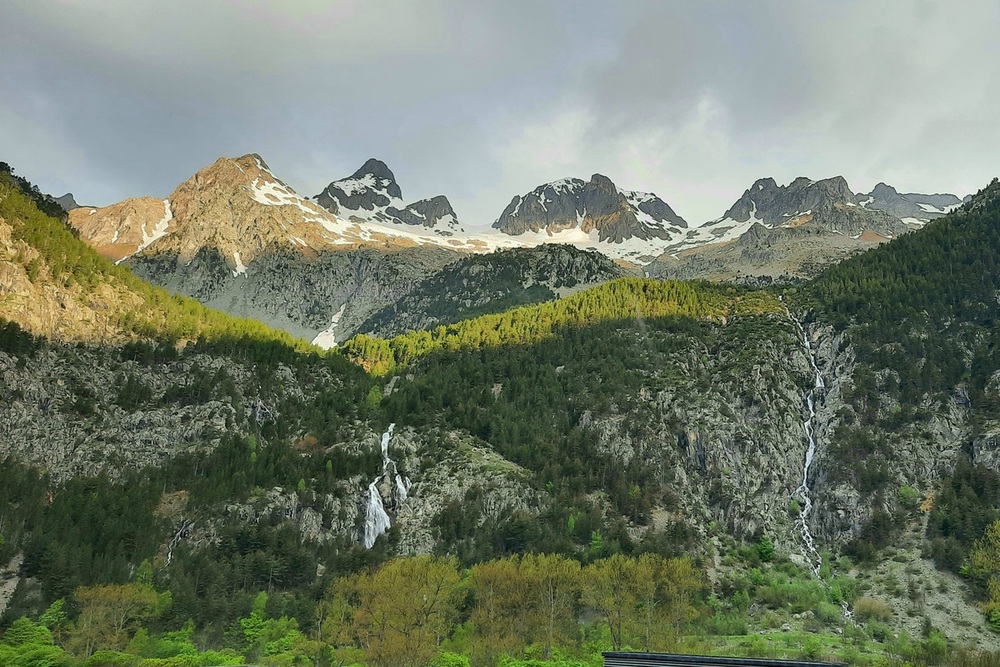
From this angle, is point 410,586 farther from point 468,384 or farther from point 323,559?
point 468,384

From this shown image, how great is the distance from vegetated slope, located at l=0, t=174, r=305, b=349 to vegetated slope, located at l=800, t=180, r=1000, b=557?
142 meters

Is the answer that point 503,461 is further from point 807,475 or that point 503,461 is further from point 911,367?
point 911,367

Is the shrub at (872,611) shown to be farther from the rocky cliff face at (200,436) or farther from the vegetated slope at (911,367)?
the rocky cliff face at (200,436)

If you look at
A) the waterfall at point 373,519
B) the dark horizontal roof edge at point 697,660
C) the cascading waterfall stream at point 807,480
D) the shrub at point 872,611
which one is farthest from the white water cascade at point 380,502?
the dark horizontal roof edge at point 697,660

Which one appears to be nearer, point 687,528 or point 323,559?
point 323,559

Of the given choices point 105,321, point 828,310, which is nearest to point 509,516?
point 105,321

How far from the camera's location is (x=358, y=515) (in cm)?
11906

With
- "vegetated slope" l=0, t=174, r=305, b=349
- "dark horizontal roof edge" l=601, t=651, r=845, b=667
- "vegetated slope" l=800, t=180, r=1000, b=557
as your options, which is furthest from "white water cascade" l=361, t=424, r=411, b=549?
"dark horizontal roof edge" l=601, t=651, r=845, b=667

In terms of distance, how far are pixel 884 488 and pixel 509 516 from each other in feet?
234

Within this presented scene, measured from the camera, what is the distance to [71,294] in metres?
137

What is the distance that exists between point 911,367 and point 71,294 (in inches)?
7335

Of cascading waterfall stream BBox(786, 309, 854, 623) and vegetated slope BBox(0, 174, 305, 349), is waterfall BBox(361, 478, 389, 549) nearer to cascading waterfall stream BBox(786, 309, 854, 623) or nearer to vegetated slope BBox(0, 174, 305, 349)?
vegetated slope BBox(0, 174, 305, 349)

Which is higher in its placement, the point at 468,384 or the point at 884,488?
the point at 468,384

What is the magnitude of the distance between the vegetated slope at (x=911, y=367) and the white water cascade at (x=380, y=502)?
8343cm
